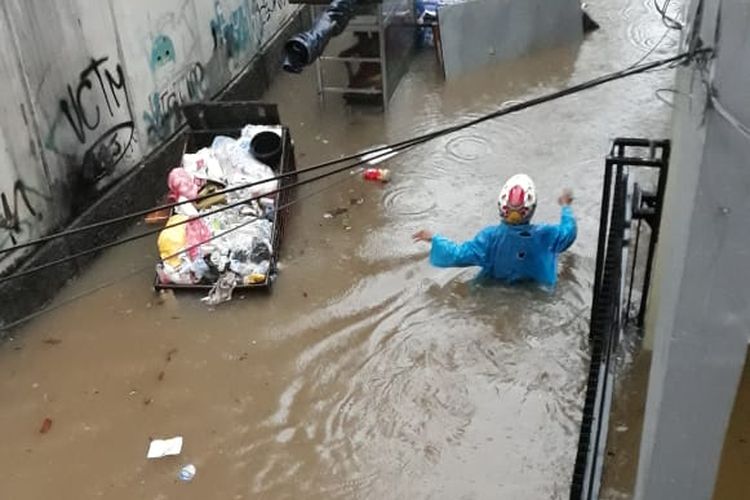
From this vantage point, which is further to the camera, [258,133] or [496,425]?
[258,133]

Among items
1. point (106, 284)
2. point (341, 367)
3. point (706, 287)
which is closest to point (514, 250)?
point (341, 367)

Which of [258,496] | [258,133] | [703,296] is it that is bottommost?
[258,496]

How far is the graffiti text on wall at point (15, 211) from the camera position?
21.0ft

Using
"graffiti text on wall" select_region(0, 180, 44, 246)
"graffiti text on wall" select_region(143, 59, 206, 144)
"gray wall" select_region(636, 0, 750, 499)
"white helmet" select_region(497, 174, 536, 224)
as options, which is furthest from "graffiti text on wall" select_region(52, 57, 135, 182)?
"gray wall" select_region(636, 0, 750, 499)

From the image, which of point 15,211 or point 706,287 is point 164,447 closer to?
point 15,211

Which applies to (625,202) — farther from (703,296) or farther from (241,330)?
(241,330)

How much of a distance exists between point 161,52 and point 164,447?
4.28 m

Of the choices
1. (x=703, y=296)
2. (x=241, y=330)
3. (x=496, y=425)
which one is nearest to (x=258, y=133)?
(x=241, y=330)

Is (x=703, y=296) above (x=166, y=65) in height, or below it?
above

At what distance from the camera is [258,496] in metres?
5.21

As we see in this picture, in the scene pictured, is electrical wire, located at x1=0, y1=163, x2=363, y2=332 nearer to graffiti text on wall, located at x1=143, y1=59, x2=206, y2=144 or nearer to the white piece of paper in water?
the white piece of paper in water

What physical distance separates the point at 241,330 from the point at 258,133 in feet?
7.14

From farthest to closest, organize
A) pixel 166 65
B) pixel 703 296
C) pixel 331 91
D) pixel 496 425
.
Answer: pixel 331 91
pixel 166 65
pixel 496 425
pixel 703 296

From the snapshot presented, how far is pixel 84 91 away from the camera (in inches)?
285
